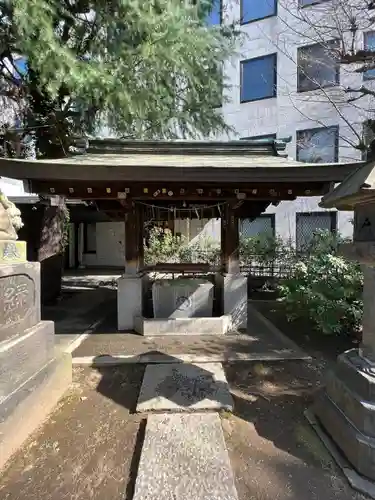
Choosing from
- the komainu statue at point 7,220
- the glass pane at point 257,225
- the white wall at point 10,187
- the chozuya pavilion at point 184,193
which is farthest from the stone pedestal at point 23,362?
the glass pane at point 257,225

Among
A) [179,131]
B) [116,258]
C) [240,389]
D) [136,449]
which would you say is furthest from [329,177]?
[116,258]

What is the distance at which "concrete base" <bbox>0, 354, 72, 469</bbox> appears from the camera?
251 centimetres

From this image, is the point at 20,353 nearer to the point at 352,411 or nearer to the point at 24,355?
the point at 24,355

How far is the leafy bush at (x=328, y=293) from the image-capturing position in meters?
4.89

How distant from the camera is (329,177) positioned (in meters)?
4.69

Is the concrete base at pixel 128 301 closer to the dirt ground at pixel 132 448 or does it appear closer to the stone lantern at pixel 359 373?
the dirt ground at pixel 132 448

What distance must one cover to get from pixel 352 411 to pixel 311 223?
37.4 feet

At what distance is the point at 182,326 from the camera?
553 cm

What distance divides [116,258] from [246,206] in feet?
34.6

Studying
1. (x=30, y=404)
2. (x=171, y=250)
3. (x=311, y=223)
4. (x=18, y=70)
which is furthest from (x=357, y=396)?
(x=311, y=223)

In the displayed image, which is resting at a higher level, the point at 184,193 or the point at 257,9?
the point at 257,9

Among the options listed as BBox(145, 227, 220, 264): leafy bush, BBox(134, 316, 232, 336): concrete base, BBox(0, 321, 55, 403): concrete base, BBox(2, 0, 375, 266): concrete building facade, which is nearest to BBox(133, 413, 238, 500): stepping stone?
BBox(0, 321, 55, 403): concrete base

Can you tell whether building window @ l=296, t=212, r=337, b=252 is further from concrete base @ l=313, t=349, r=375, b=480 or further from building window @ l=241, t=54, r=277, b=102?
concrete base @ l=313, t=349, r=375, b=480

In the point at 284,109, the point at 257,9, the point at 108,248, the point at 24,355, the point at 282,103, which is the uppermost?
the point at 257,9
